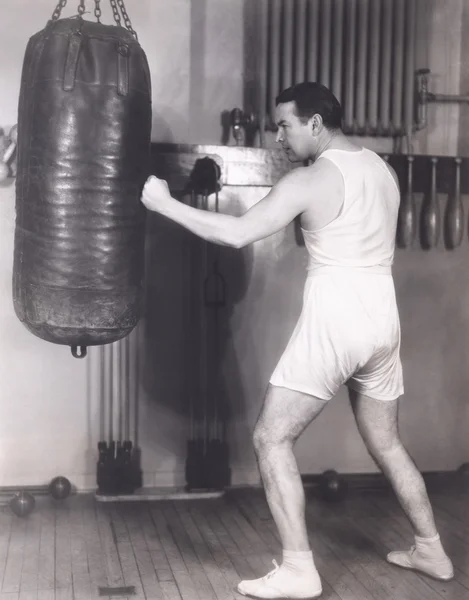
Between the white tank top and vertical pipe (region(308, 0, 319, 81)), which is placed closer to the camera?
the white tank top

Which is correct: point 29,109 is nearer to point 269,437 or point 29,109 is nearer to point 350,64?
point 269,437

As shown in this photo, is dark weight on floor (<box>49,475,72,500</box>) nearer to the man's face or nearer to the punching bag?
the punching bag

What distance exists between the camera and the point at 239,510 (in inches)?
152

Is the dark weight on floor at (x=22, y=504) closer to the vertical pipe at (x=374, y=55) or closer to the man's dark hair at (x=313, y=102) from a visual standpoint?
the man's dark hair at (x=313, y=102)

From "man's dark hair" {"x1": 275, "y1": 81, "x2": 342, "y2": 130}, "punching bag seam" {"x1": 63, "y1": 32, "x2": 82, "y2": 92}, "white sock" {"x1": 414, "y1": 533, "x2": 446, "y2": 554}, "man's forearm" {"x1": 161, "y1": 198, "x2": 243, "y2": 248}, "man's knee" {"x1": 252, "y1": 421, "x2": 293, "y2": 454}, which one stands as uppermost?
"punching bag seam" {"x1": 63, "y1": 32, "x2": 82, "y2": 92}

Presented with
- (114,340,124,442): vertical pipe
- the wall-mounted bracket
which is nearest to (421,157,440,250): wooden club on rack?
the wall-mounted bracket

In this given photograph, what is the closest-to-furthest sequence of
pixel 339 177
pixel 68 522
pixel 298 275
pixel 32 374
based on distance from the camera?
pixel 339 177 < pixel 68 522 < pixel 32 374 < pixel 298 275

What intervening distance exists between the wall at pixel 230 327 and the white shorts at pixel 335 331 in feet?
4.71

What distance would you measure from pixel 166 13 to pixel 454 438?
2705 mm

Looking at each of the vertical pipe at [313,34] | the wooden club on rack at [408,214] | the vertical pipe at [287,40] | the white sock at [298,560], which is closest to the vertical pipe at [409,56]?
the wooden club on rack at [408,214]

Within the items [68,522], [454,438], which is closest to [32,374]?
[68,522]

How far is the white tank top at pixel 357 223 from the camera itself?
2.73m

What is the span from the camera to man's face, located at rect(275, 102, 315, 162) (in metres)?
2.86

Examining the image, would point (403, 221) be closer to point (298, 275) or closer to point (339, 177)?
point (298, 275)
